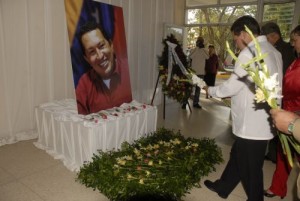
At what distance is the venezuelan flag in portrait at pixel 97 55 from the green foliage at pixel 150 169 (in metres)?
0.69

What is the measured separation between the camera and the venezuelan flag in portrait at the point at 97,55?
9.77 ft

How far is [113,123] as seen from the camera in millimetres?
2861

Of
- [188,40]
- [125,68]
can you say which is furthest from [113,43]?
[188,40]

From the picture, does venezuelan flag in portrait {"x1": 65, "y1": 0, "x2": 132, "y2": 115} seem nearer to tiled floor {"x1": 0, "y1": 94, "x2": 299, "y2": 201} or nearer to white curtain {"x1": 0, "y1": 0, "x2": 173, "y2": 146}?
tiled floor {"x1": 0, "y1": 94, "x2": 299, "y2": 201}

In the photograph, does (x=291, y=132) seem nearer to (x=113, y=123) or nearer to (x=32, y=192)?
(x=113, y=123)

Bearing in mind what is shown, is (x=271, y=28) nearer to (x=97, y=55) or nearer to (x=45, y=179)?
(x=97, y=55)

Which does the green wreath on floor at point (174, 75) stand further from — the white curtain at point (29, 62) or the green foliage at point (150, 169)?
the green foliage at point (150, 169)

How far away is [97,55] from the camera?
323 centimetres

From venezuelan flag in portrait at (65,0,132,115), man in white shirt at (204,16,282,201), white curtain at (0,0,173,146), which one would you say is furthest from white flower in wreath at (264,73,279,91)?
white curtain at (0,0,173,146)

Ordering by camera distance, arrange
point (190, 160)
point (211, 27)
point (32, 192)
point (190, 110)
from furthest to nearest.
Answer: point (211, 27) < point (190, 110) < point (190, 160) < point (32, 192)

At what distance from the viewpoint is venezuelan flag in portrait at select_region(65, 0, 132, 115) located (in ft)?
9.77

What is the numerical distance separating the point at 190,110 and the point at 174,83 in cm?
75

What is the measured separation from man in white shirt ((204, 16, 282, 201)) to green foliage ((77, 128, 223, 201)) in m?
0.69

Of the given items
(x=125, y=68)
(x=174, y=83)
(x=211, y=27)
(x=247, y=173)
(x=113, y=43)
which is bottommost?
(x=247, y=173)
